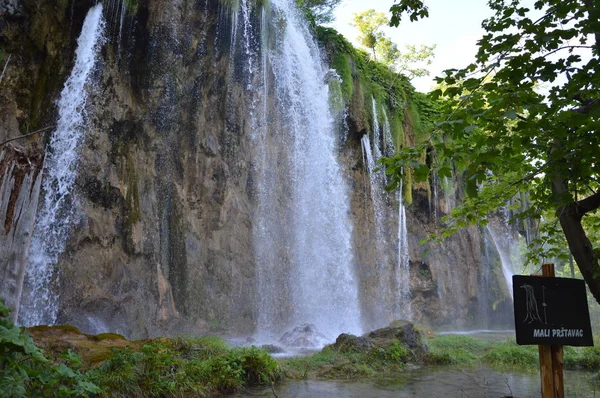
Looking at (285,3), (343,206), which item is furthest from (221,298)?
(285,3)

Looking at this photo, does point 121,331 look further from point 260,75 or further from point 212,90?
point 260,75

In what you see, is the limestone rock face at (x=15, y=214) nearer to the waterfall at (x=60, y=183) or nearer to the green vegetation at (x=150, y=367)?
the green vegetation at (x=150, y=367)

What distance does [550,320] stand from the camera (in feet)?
14.1

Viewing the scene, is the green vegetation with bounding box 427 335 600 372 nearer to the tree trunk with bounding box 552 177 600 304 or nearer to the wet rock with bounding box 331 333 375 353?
the wet rock with bounding box 331 333 375 353

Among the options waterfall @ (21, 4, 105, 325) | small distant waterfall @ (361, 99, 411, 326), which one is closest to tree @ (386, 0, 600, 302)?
waterfall @ (21, 4, 105, 325)

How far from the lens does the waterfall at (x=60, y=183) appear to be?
11398mm

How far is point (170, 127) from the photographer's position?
1524cm

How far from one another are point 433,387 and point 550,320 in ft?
11.0

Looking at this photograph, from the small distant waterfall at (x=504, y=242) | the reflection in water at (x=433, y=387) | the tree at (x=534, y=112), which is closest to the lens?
the tree at (x=534, y=112)

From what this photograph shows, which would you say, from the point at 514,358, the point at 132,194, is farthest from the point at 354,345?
the point at 132,194

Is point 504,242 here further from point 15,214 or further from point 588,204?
point 15,214

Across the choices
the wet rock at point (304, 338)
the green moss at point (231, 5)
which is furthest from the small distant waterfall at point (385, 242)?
the wet rock at point (304, 338)

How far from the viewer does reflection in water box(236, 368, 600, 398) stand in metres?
6.43

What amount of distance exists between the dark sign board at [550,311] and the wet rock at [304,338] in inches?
350
